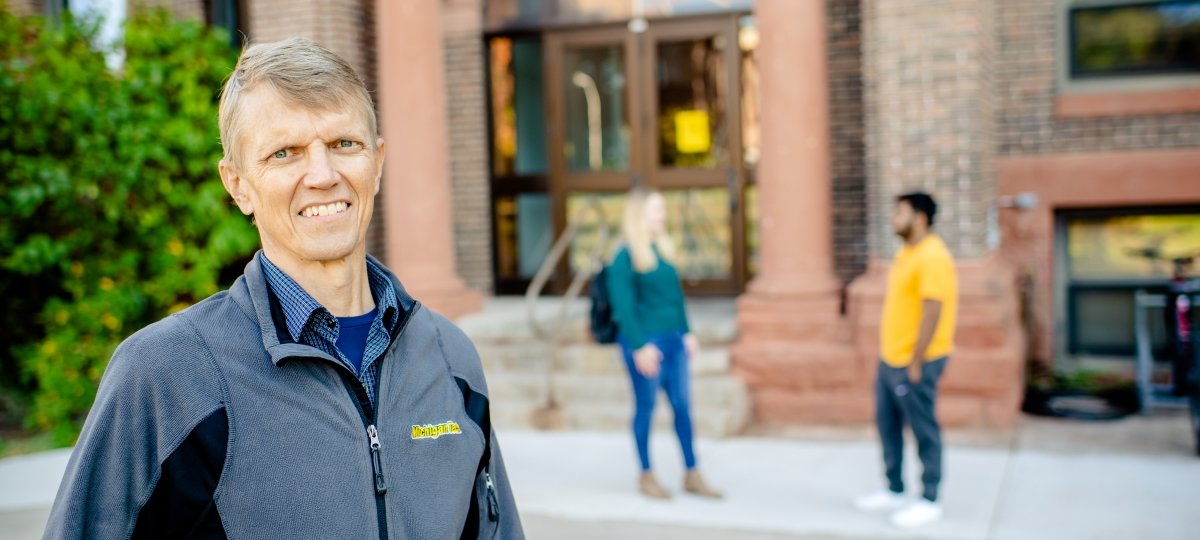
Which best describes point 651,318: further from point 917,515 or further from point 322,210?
point 322,210

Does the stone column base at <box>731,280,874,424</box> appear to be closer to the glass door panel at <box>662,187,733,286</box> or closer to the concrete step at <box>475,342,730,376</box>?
the concrete step at <box>475,342,730,376</box>

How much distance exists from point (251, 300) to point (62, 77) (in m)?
7.87

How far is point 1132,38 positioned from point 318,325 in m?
8.33

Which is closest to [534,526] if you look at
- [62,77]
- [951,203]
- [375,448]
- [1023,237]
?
[951,203]

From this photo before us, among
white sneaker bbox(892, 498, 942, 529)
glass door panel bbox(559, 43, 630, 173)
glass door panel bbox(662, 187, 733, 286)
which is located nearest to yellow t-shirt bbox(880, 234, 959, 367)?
white sneaker bbox(892, 498, 942, 529)

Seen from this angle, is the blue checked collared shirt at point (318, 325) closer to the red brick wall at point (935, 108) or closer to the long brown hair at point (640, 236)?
the long brown hair at point (640, 236)

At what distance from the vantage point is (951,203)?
720 cm

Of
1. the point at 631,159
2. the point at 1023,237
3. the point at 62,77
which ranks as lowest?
the point at 1023,237

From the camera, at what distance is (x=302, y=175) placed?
5.74ft

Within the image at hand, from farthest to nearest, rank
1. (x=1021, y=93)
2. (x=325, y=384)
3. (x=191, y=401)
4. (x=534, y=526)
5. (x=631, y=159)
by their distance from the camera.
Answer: (x=631, y=159) → (x=1021, y=93) → (x=534, y=526) → (x=325, y=384) → (x=191, y=401)

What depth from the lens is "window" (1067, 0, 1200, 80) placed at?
8305 mm

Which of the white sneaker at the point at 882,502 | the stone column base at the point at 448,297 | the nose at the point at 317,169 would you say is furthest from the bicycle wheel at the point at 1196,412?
the nose at the point at 317,169

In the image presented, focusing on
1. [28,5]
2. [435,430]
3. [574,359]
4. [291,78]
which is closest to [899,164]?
[574,359]

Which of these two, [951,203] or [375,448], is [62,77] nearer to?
[951,203]
